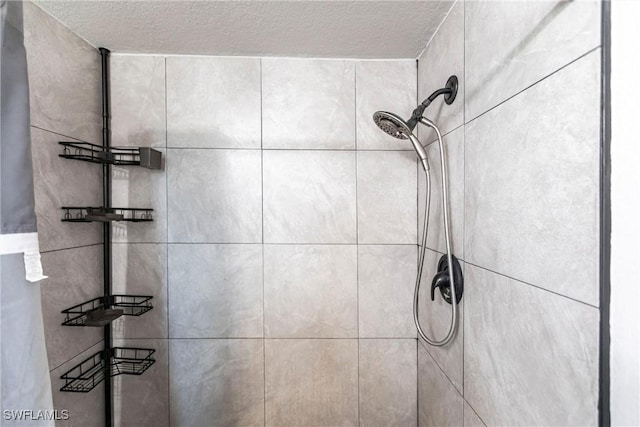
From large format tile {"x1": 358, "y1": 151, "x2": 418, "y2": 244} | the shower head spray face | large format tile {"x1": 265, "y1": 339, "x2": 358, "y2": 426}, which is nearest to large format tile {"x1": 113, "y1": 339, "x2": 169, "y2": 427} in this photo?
large format tile {"x1": 265, "y1": 339, "x2": 358, "y2": 426}

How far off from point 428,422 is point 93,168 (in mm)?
1855

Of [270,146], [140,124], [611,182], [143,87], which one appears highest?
[143,87]

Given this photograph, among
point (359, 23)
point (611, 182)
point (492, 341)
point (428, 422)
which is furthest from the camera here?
point (428, 422)

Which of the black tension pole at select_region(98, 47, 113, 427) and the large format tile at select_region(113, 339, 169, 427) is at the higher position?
the black tension pole at select_region(98, 47, 113, 427)

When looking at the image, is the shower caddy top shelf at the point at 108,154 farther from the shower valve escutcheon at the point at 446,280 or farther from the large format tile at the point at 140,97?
the shower valve escutcheon at the point at 446,280

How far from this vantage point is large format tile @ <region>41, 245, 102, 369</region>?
1.08m

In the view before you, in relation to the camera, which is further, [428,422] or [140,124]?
[140,124]

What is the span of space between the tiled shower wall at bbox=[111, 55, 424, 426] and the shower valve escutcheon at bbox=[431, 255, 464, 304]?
1.12ft

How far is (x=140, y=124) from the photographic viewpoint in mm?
1376

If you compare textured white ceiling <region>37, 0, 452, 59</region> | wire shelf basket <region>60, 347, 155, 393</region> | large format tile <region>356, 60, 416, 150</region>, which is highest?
textured white ceiling <region>37, 0, 452, 59</region>

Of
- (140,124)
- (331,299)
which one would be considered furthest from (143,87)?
(331,299)

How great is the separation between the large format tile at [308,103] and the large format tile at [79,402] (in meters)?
1.20

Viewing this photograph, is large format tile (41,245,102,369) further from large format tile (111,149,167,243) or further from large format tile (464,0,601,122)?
large format tile (464,0,601,122)

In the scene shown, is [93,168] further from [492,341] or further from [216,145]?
[492,341]
